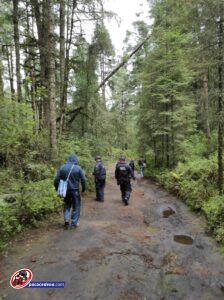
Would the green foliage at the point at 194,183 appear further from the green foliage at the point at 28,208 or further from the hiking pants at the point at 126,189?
the green foliage at the point at 28,208

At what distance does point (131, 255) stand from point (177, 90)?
1409cm

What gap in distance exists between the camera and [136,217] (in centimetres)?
845

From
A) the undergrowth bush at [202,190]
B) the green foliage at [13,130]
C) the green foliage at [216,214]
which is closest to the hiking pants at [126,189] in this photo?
the undergrowth bush at [202,190]

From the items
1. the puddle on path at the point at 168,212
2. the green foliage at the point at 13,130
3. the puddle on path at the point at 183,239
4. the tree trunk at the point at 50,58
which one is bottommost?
the puddle on path at the point at 168,212

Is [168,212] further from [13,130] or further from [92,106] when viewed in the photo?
[92,106]

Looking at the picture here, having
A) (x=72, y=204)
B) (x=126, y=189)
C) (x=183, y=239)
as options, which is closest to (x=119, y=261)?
(x=72, y=204)

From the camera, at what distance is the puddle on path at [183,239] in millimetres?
6691

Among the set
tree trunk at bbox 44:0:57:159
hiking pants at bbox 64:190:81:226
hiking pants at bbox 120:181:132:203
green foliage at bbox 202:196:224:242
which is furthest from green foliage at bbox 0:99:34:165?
green foliage at bbox 202:196:224:242

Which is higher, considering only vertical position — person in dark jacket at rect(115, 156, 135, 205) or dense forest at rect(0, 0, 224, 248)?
dense forest at rect(0, 0, 224, 248)

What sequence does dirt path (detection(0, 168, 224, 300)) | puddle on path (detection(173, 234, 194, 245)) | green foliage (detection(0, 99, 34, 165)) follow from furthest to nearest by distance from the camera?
1. green foliage (detection(0, 99, 34, 165))
2. puddle on path (detection(173, 234, 194, 245))
3. dirt path (detection(0, 168, 224, 300))

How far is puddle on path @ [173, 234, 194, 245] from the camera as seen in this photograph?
669cm

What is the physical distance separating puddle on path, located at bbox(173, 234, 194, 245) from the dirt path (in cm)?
3

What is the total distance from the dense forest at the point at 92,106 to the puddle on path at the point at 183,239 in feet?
2.93

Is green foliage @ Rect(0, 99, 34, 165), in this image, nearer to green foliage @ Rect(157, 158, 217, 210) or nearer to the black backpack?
the black backpack
